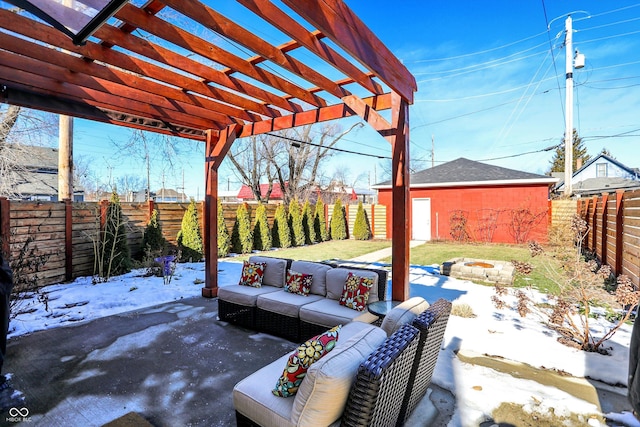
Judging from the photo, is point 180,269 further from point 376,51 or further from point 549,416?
point 549,416

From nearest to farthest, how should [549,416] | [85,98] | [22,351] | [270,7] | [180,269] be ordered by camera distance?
1. [270,7]
2. [549,416]
3. [22,351]
4. [85,98]
5. [180,269]

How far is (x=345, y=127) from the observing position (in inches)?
709

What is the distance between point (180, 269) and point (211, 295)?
8.91 feet

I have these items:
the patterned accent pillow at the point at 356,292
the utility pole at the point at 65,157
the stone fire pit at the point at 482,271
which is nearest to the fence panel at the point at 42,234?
the utility pole at the point at 65,157

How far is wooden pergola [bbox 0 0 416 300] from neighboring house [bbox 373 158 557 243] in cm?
794

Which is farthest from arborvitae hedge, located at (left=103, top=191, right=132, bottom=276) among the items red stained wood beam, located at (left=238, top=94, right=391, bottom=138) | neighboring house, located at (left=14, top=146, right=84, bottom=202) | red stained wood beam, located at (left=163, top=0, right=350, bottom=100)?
red stained wood beam, located at (left=163, top=0, right=350, bottom=100)

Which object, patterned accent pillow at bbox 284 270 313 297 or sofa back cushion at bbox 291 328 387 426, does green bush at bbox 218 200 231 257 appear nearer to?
patterned accent pillow at bbox 284 270 313 297

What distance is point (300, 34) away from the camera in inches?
94.2

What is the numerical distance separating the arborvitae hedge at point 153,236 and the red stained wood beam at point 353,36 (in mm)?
6626

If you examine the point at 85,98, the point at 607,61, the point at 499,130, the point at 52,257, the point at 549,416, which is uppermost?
the point at 607,61

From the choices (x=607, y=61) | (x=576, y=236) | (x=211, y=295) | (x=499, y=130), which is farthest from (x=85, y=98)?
(x=499, y=130)

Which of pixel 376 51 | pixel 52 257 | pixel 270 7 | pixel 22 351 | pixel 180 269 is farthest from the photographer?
pixel 180 269

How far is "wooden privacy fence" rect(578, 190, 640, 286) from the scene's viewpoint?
4652mm

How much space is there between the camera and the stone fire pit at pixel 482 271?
246 inches
